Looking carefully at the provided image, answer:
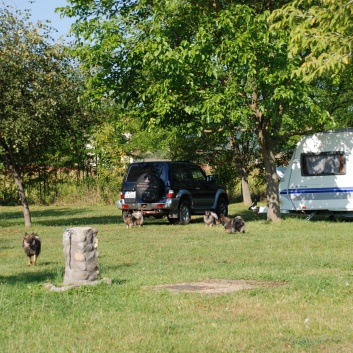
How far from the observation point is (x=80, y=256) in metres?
11.7

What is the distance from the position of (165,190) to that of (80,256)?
15378mm

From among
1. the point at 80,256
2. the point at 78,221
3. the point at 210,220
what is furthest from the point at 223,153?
the point at 80,256

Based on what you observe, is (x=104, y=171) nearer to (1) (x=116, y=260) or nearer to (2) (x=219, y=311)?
(1) (x=116, y=260)

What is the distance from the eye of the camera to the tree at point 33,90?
2558cm

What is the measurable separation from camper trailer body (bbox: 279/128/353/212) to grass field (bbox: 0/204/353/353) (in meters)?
7.07

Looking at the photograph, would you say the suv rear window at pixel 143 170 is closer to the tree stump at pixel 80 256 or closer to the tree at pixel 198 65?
the tree at pixel 198 65

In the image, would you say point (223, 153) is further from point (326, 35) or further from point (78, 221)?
point (326, 35)

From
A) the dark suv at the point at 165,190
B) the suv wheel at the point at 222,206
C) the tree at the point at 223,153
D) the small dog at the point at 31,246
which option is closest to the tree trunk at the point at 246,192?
the tree at the point at 223,153

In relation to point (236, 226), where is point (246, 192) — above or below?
above

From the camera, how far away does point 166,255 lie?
1744 cm

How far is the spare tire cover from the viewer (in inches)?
1053

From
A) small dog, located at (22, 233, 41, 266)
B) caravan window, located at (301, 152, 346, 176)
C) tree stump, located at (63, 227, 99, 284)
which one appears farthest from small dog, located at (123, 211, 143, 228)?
tree stump, located at (63, 227, 99, 284)

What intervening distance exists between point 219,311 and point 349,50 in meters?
3.91

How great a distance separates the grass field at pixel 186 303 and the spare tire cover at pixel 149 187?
290 inches
